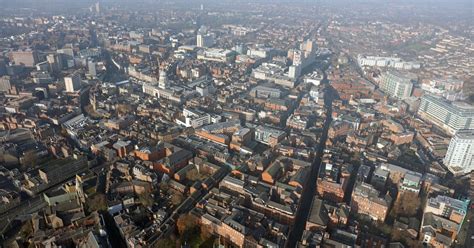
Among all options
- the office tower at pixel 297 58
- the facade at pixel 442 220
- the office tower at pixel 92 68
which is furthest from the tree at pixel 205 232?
the office tower at pixel 297 58

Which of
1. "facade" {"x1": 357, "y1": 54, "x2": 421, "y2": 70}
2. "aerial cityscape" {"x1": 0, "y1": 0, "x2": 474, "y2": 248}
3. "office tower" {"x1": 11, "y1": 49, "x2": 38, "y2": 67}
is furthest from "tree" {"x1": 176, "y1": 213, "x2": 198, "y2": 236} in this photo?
"facade" {"x1": 357, "y1": 54, "x2": 421, "y2": 70}

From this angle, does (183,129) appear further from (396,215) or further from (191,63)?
(191,63)

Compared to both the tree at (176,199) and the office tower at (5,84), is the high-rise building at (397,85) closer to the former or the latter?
the tree at (176,199)

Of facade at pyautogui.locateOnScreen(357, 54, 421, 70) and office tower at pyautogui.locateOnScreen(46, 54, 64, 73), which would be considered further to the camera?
facade at pyautogui.locateOnScreen(357, 54, 421, 70)

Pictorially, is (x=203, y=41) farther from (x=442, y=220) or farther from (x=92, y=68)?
(x=442, y=220)

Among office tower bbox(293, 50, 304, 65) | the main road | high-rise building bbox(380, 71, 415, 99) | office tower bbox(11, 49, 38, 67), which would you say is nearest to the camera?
the main road

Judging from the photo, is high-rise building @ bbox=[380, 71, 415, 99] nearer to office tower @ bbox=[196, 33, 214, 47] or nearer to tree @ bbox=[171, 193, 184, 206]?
tree @ bbox=[171, 193, 184, 206]
